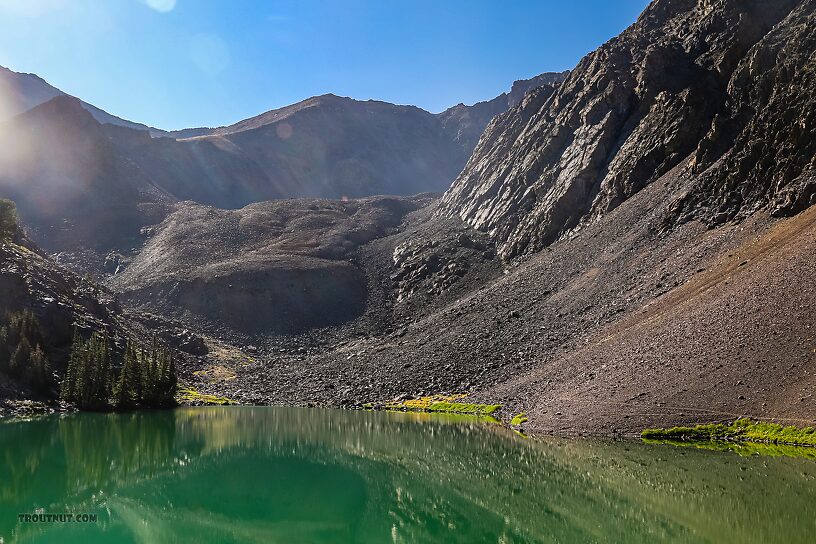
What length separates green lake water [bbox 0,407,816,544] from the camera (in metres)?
21.6

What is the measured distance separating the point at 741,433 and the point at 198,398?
6646 cm

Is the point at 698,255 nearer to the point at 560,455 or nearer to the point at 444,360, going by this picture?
the point at 444,360

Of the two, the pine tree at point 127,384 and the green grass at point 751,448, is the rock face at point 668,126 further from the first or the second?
the pine tree at point 127,384

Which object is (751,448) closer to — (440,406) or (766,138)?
A: (440,406)

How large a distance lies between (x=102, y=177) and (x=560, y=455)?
17591cm

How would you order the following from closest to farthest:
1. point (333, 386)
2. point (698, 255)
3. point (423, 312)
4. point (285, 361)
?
point (698, 255) → point (333, 386) → point (285, 361) → point (423, 312)

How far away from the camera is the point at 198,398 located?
81562mm

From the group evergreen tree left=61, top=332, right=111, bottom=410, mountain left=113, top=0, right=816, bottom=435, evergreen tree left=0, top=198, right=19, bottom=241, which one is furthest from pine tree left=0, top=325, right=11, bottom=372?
mountain left=113, top=0, right=816, bottom=435

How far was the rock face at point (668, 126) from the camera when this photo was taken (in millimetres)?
74688

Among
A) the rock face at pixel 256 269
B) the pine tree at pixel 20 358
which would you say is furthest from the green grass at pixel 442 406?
the rock face at pixel 256 269

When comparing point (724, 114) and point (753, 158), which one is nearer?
point (753, 158)

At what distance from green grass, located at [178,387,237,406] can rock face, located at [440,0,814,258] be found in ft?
194

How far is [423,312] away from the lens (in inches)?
4296

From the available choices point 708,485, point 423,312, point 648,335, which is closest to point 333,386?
point 423,312
